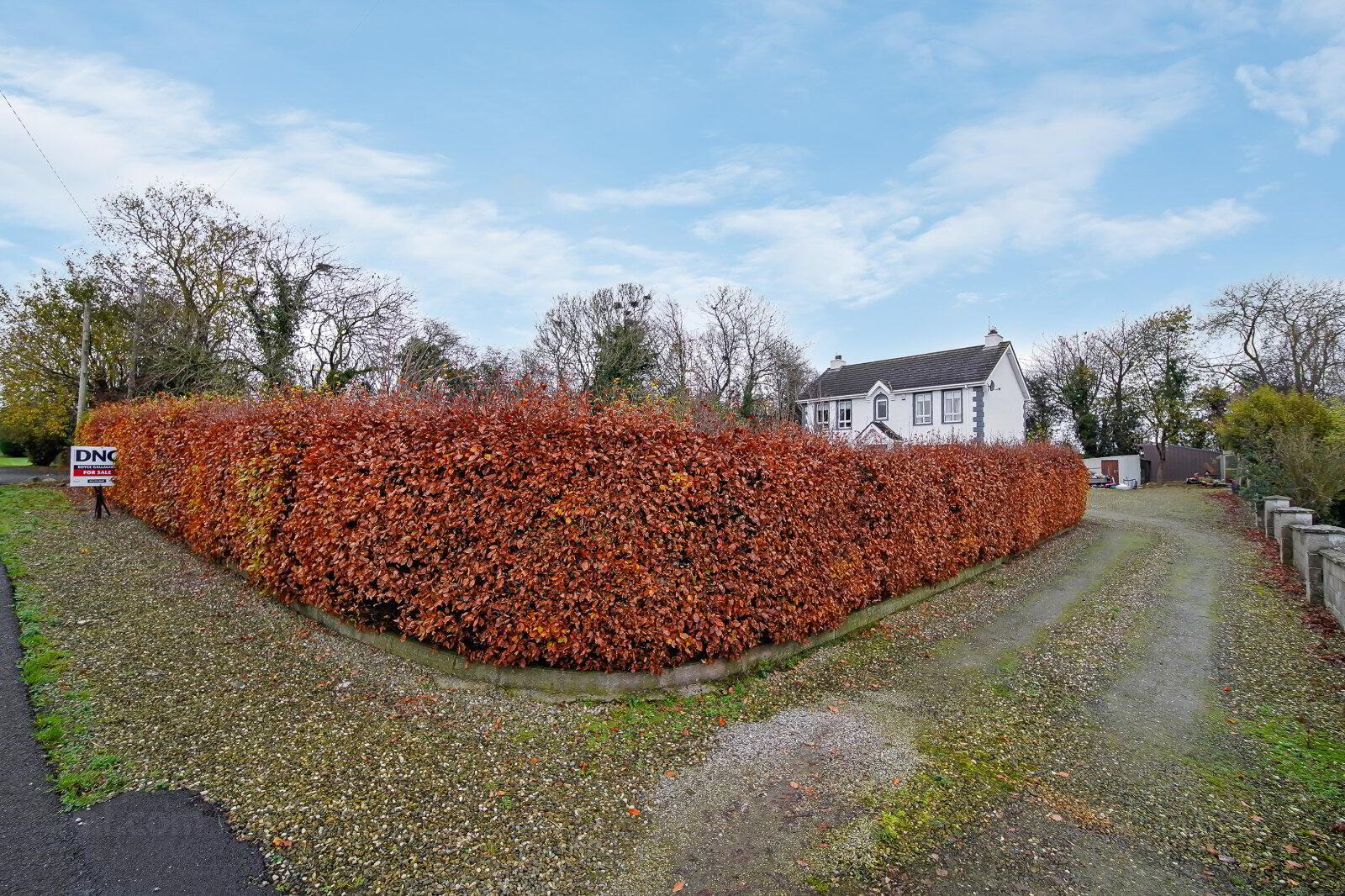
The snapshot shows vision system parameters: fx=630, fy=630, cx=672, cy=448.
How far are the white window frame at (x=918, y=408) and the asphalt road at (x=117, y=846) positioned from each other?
38.7 metres

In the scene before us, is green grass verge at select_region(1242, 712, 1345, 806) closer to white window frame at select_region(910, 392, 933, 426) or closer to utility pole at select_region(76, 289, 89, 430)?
utility pole at select_region(76, 289, 89, 430)

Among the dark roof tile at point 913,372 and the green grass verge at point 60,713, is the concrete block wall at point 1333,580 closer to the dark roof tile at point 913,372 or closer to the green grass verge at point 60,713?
the green grass verge at point 60,713

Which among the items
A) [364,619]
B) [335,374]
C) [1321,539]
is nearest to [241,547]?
[364,619]

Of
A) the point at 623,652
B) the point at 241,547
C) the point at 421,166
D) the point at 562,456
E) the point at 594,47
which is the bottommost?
the point at 623,652

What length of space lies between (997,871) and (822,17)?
29.3ft

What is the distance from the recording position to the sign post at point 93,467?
1195 cm

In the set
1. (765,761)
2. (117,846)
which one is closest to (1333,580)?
(765,761)

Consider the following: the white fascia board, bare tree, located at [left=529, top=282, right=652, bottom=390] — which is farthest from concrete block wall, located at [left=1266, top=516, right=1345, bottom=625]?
bare tree, located at [left=529, top=282, right=652, bottom=390]

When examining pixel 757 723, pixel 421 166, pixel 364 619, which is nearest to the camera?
pixel 757 723

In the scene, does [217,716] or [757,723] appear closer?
[217,716]

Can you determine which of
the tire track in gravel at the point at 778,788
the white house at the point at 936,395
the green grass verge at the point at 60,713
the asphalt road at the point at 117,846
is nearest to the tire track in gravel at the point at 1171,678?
the tire track in gravel at the point at 778,788

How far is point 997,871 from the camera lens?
3264 mm

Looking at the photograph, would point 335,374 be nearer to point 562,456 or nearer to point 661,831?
point 562,456

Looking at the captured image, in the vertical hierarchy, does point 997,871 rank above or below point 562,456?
below
